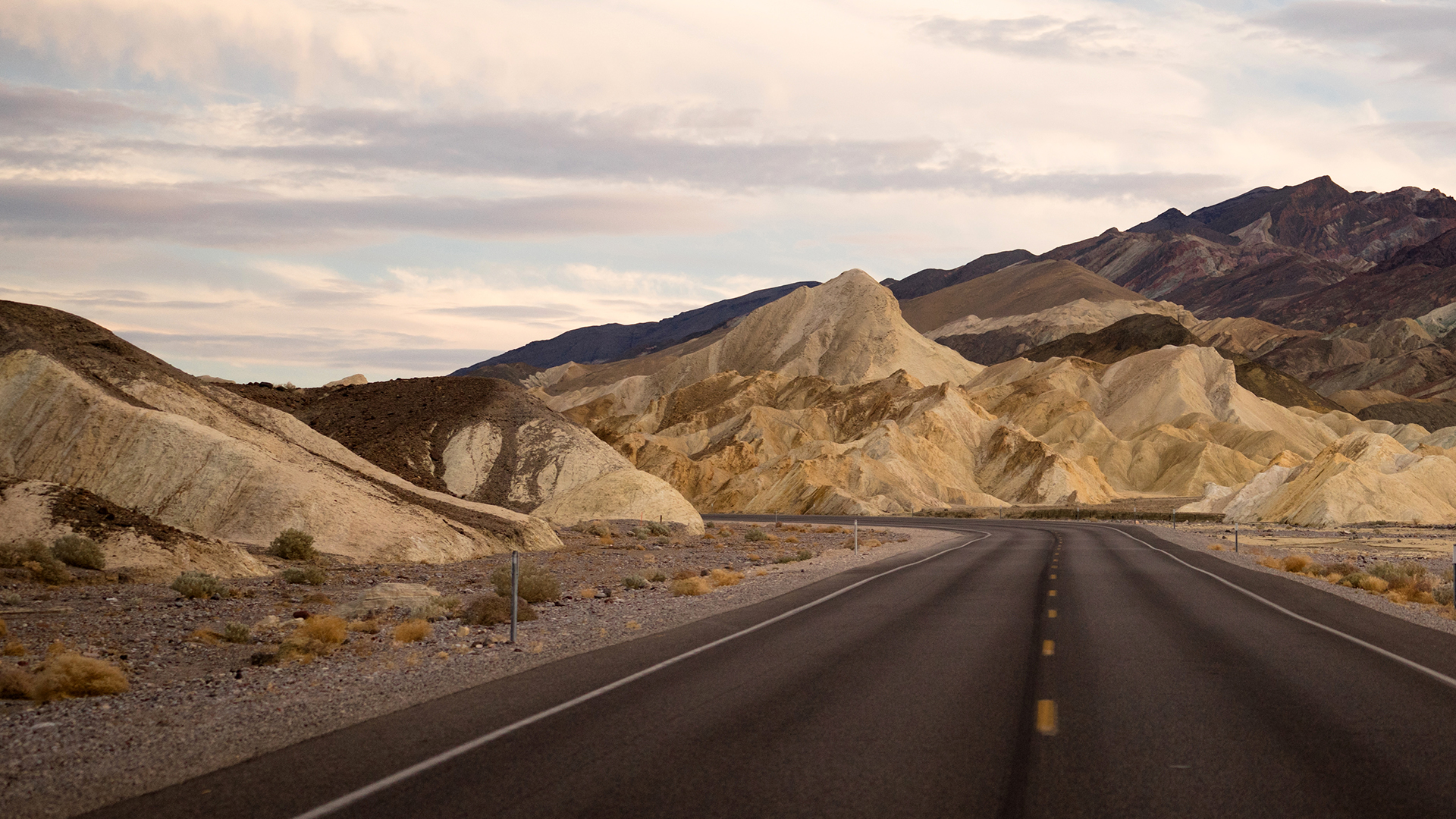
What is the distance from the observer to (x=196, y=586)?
21.1 meters

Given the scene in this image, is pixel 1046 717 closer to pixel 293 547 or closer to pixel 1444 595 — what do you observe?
pixel 1444 595

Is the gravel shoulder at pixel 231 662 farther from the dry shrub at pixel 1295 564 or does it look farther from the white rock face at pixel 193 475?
the dry shrub at pixel 1295 564

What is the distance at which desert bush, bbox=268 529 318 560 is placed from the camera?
2995 cm

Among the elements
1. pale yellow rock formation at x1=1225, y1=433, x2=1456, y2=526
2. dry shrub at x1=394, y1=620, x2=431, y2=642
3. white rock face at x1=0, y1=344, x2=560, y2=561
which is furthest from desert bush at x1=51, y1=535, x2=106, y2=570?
pale yellow rock formation at x1=1225, y1=433, x2=1456, y2=526

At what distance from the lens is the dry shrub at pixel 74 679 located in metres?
11.1

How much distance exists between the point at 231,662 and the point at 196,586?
313 inches

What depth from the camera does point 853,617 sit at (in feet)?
57.0

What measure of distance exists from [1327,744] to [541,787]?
600 centimetres

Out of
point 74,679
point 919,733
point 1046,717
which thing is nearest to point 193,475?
point 74,679

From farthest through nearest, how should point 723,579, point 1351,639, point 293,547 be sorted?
1. point 293,547
2. point 723,579
3. point 1351,639

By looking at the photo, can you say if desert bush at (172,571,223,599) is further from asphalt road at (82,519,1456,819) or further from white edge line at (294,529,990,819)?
white edge line at (294,529,990,819)

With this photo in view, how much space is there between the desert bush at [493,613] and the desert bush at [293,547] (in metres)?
13.2

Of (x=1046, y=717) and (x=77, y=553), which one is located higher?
(x=1046, y=717)

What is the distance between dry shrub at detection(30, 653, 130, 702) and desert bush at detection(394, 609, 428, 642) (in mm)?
4034
